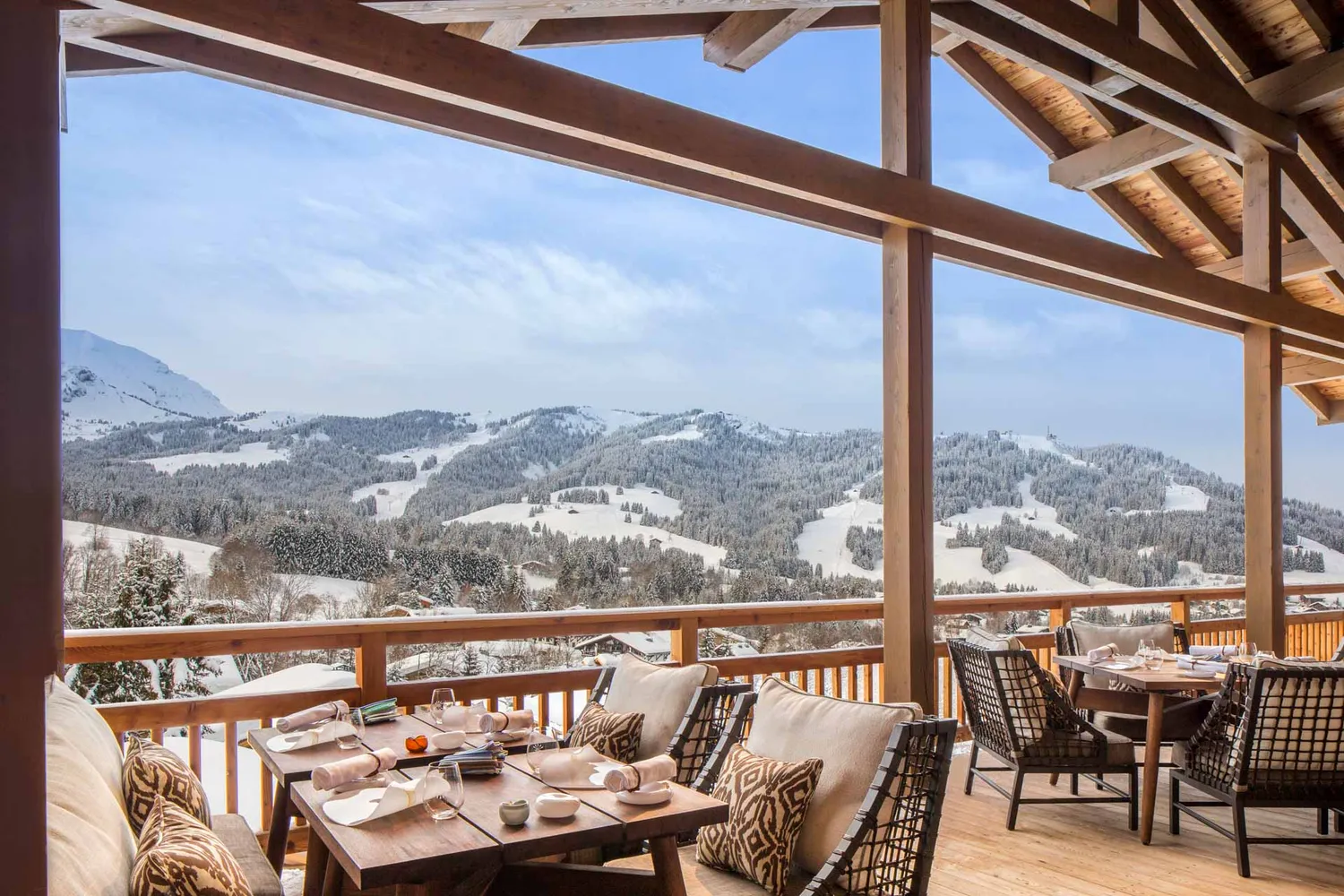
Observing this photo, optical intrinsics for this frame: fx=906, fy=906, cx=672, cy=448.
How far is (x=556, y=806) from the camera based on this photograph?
2.21 meters

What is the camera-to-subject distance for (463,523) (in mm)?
6961

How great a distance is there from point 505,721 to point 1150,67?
480 cm

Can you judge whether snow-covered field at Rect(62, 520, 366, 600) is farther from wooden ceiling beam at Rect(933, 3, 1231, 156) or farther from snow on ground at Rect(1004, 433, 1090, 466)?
snow on ground at Rect(1004, 433, 1090, 466)

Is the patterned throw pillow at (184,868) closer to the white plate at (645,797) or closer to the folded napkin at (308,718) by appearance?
the white plate at (645,797)

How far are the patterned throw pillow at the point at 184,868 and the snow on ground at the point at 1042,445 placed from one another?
8.42 m

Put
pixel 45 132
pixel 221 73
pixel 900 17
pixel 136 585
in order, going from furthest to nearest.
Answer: pixel 136 585 → pixel 900 17 → pixel 221 73 → pixel 45 132

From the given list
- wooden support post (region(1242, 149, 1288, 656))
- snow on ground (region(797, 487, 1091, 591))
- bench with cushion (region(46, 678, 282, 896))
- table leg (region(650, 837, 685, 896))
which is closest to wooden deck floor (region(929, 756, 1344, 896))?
table leg (region(650, 837, 685, 896))

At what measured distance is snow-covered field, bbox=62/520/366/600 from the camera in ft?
18.1

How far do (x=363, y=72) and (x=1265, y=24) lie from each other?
20.0ft

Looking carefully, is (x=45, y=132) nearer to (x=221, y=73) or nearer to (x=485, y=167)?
(x=221, y=73)

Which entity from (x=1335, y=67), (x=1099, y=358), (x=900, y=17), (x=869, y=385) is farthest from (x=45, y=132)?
(x=1099, y=358)

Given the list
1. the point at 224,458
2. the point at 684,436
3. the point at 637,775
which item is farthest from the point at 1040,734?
the point at 224,458

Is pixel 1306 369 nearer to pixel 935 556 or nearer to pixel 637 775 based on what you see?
pixel 935 556

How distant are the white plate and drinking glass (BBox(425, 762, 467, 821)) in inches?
16.0
